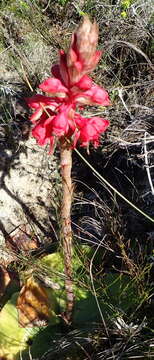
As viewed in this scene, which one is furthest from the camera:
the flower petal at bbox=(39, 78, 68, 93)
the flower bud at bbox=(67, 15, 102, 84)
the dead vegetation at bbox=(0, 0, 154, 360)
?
the dead vegetation at bbox=(0, 0, 154, 360)

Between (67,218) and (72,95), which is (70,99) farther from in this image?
(67,218)

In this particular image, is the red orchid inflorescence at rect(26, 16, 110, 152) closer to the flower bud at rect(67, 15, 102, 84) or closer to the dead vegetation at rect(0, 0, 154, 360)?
the flower bud at rect(67, 15, 102, 84)

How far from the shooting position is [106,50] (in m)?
2.71

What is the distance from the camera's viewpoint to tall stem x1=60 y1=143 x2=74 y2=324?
1.24 meters

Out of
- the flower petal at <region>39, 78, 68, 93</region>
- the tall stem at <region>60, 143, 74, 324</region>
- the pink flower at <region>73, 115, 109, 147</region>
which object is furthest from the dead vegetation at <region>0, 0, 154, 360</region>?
the flower petal at <region>39, 78, 68, 93</region>

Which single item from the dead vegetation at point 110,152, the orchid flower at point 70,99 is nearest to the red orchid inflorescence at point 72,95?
the orchid flower at point 70,99

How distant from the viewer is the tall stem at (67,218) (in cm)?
124

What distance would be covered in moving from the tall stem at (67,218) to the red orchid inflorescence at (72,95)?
2.2 inches

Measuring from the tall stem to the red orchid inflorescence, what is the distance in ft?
0.18

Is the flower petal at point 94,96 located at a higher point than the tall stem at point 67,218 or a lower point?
higher

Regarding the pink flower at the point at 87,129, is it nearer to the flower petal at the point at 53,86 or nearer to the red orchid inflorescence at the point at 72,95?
the red orchid inflorescence at the point at 72,95

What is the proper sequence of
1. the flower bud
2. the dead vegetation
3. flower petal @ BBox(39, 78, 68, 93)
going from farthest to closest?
the dead vegetation, flower petal @ BBox(39, 78, 68, 93), the flower bud

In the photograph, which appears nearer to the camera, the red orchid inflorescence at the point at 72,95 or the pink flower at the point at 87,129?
the red orchid inflorescence at the point at 72,95

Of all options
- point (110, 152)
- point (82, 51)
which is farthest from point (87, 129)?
point (110, 152)
